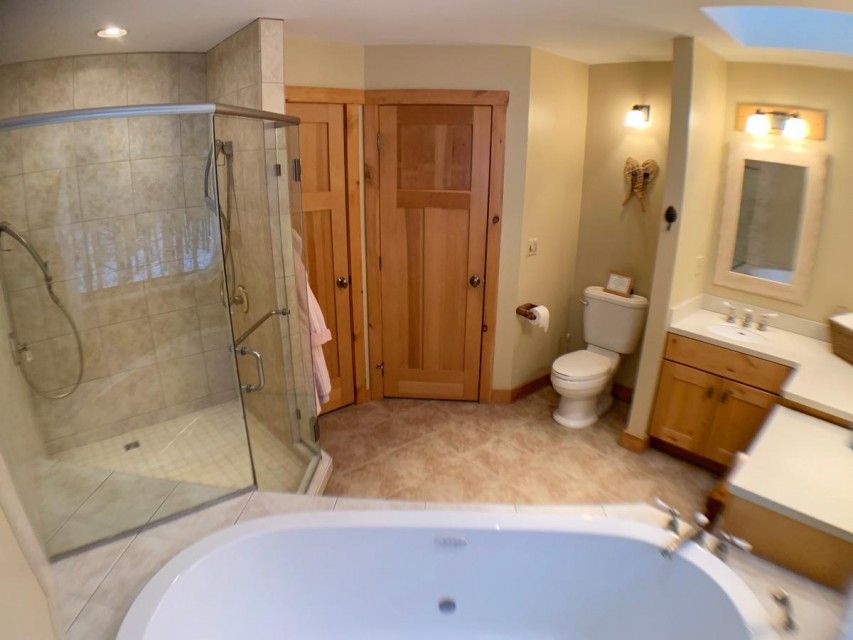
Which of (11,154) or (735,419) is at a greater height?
(11,154)

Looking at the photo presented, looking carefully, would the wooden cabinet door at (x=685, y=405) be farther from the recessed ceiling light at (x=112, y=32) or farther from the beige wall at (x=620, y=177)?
the recessed ceiling light at (x=112, y=32)

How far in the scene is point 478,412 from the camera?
3727 millimetres

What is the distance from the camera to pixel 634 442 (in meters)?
3.27

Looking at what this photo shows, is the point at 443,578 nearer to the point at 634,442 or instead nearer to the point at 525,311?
the point at 634,442

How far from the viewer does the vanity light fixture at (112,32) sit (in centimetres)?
228

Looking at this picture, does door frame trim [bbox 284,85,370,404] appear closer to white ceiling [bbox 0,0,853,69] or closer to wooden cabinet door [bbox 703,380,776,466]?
white ceiling [bbox 0,0,853,69]

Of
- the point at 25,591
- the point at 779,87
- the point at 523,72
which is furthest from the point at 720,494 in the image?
the point at 25,591

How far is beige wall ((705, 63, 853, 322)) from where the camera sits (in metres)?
2.67

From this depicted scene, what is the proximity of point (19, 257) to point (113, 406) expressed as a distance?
92 centimetres

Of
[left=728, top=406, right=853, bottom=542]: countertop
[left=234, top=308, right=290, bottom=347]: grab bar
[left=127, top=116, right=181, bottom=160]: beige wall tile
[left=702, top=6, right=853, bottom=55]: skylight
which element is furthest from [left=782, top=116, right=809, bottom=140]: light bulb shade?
[left=127, top=116, right=181, bottom=160]: beige wall tile

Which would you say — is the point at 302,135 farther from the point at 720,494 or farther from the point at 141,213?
the point at 720,494

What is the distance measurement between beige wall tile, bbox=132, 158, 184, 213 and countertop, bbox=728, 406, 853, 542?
289cm

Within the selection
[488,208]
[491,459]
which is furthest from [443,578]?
[488,208]

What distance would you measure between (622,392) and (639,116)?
6.06 feet
